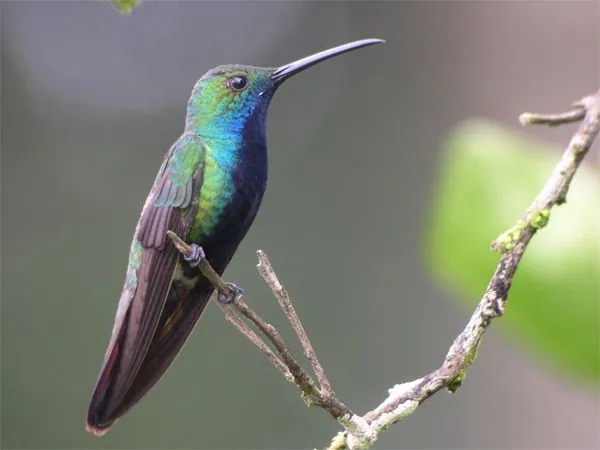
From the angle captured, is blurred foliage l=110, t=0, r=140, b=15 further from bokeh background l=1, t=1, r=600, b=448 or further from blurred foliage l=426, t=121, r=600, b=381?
bokeh background l=1, t=1, r=600, b=448

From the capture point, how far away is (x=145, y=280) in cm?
162

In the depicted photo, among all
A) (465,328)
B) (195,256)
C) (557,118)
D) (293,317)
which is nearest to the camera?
(557,118)

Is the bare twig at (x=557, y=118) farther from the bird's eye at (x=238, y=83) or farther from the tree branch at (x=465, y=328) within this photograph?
the bird's eye at (x=238, y=83)

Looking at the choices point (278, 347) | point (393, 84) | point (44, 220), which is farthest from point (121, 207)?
point (278, 347)

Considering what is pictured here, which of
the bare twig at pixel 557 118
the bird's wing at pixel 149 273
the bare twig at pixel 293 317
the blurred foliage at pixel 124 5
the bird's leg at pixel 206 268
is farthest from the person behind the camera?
the bird's wing at pixel 149 273

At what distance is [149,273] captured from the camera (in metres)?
1.63

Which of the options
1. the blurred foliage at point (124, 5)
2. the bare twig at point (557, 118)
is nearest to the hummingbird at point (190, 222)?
the bare twig at point (557, 118)

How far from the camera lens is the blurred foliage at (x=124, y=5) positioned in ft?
2.36

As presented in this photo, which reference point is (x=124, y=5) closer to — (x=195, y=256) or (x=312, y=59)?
(x=195, y=256)

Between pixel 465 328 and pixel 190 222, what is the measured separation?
925 millimetres

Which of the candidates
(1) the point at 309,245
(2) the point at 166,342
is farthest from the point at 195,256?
(1) the point at 309,245

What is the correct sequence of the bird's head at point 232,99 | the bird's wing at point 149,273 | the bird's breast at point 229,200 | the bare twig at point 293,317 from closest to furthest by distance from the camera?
the bare twig at point 293,317
the bird's wing at point 149,273
the bird's breast at point 229,200
the bird's head at point 232,99

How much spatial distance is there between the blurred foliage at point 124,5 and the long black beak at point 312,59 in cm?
69

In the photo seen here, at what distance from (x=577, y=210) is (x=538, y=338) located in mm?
139
